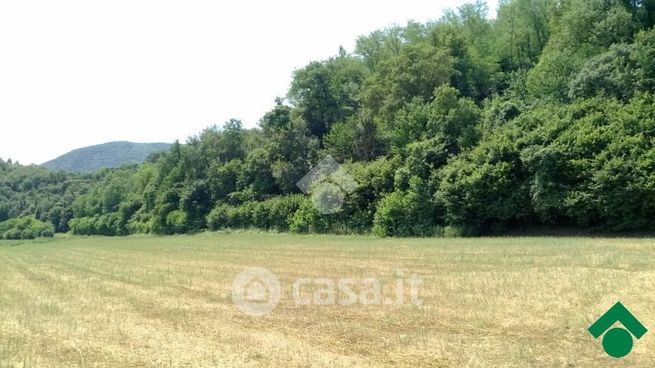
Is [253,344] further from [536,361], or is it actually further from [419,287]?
[419,287]

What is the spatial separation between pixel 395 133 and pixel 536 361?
194 feet

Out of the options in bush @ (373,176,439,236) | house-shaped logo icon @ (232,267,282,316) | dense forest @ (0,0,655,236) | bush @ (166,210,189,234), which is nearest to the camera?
house-shaped logo icon @ (232,267,282,316)

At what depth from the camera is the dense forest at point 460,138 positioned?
37.8 metres

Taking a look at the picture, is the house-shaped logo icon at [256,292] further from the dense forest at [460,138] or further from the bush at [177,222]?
the bush at [177,222]

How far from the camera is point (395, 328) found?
1121 cm

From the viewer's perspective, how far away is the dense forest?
37.8 m

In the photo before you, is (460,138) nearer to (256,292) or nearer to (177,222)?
(256,292)

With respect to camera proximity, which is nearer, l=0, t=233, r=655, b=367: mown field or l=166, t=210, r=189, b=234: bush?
l=0, t=233, r=655, b=367: mown field

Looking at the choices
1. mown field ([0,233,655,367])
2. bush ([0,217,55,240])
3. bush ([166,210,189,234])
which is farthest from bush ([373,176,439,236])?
bush ([0,217,55,240])

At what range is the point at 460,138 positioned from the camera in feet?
171

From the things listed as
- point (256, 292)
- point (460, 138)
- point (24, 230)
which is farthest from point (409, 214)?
point (24, 230)

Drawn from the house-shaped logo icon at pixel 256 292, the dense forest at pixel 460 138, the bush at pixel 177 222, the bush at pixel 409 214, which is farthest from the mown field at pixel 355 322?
the bush at pixel 177 222

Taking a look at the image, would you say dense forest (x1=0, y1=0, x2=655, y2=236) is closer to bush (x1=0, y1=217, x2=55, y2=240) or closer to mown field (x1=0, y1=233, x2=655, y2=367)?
mown field (x1=0, y1=233, x2=655, y2=367)


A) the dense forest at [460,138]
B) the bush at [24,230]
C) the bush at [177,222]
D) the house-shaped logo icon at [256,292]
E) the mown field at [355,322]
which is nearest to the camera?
the mown field at [355,322]
